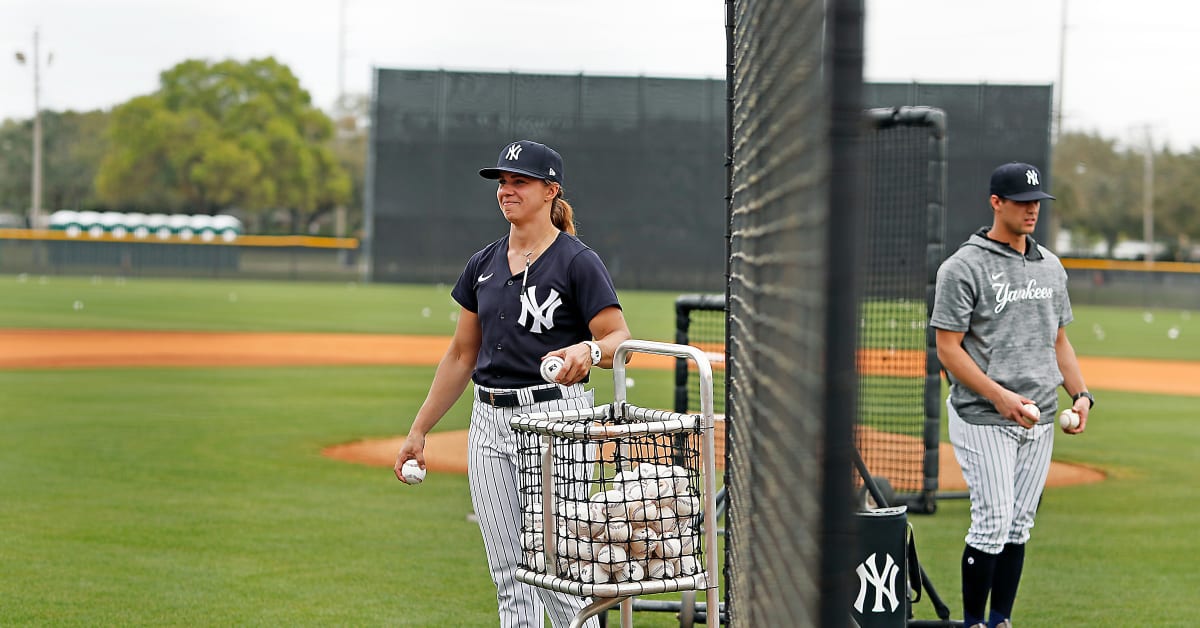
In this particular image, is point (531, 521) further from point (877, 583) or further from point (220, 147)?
point (220, 147)

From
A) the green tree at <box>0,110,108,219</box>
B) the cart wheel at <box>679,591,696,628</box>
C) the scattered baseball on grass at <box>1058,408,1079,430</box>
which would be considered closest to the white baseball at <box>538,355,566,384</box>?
the cart wheel at <box>679,591,696,628</box>

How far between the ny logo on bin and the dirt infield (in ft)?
50.0

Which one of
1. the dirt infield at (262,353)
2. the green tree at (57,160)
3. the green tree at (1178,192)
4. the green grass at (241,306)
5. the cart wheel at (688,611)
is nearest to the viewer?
the cart wheel at (688,611)

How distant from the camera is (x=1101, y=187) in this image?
79.4 metres

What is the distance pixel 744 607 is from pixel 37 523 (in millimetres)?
6634

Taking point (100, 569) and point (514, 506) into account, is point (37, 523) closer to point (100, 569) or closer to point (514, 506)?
point (100, 569)

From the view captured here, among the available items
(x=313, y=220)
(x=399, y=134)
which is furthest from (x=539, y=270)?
(x=313, y=220)

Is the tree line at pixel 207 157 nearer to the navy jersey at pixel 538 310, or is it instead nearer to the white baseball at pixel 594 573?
the navy jersey at pixel 538 310

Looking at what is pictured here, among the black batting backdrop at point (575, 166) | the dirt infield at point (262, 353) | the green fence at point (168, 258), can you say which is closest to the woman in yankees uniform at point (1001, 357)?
the dirt infield at point (262, 353)

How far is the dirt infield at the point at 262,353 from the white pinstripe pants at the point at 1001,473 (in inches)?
573

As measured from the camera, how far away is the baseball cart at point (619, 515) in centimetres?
383

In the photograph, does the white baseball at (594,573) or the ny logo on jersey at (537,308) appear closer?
the white baseball at (594,573)

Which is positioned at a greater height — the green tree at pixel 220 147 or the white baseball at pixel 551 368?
the green tree at pixel 220 147

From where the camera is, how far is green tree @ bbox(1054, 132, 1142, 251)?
7862cm
